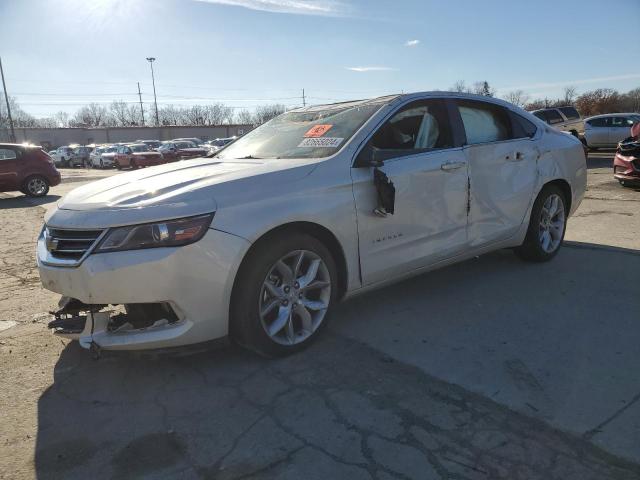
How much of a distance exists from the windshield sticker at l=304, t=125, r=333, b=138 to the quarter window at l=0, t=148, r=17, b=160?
43.2ft

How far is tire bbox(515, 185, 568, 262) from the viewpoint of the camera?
499 cm

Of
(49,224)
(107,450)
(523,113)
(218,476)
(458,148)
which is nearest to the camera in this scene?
(218,476)

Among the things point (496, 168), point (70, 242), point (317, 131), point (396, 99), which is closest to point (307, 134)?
point (317, 131)

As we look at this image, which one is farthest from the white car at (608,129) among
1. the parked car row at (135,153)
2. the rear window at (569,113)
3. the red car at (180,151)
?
the red car at (180,151)

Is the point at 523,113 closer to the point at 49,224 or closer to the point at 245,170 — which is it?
the point at 245,170

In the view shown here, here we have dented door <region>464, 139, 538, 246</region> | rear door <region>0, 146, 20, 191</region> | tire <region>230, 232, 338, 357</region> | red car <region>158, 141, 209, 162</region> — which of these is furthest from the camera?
red car <region>158, 141, 209, 162</region>

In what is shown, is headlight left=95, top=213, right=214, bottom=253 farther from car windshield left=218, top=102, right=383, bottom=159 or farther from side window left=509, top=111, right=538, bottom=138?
side window left=509, top=111, right=538, bottom=138

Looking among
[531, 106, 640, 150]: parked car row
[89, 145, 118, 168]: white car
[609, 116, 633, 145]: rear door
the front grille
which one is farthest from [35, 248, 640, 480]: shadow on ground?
[89, 145, 118, 168]: white car

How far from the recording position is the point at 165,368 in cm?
321

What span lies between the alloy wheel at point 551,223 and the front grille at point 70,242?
4.11 metres

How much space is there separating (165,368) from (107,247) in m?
0.90

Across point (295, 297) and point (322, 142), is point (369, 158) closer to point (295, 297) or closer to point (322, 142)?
point (322, 142)

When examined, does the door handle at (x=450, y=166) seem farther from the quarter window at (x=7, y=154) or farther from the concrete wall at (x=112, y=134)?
the concrete wall at (x=112, y=134)

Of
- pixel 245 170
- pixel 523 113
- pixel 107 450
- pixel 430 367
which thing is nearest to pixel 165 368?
pixel 107 450
